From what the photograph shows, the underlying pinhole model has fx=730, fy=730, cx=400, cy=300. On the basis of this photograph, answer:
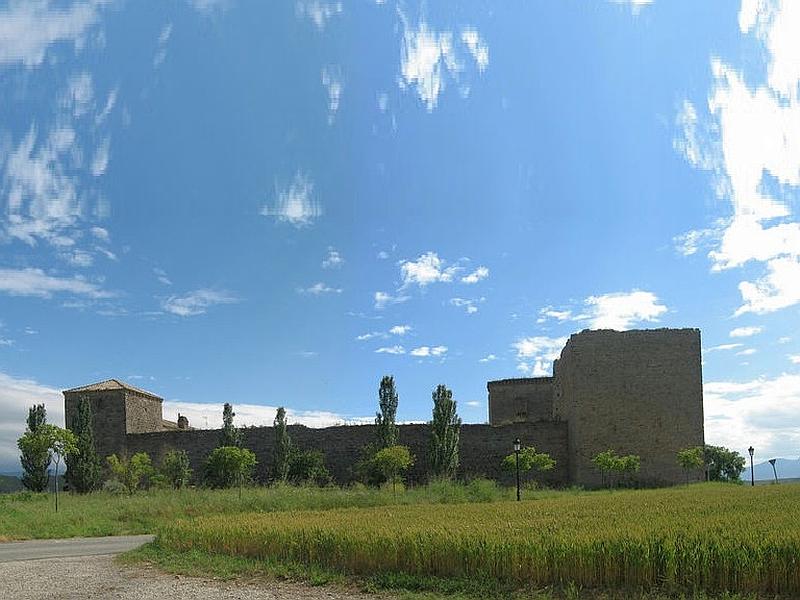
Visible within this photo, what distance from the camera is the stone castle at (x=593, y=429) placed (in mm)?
35188

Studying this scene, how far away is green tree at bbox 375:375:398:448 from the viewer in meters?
35.3

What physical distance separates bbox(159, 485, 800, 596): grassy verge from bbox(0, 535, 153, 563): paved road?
6.61 ft

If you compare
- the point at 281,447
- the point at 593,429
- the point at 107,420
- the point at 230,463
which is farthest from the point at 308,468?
the point at 593,429

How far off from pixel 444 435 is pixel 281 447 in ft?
26.8

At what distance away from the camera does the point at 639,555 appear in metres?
8.43

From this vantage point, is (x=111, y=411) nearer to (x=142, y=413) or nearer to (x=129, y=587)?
(x=142, y=413)

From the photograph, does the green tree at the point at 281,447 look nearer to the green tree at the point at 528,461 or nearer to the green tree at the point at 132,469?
the green tree at the point at 132,469

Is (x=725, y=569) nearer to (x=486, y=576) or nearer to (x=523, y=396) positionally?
(x=486, y=576)

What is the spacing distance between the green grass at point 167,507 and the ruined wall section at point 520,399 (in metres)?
19.5

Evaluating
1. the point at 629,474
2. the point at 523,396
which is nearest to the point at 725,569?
the point at 629,474

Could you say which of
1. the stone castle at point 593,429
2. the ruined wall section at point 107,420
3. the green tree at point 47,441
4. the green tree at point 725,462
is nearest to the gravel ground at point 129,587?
the green tree at point 47,441

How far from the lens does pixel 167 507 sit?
22219 mm

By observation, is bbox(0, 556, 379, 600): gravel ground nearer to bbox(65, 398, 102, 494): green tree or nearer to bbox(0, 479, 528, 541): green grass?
bbox(0, 479, 528, 541): green grass

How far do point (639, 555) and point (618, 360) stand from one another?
28.6 meters
